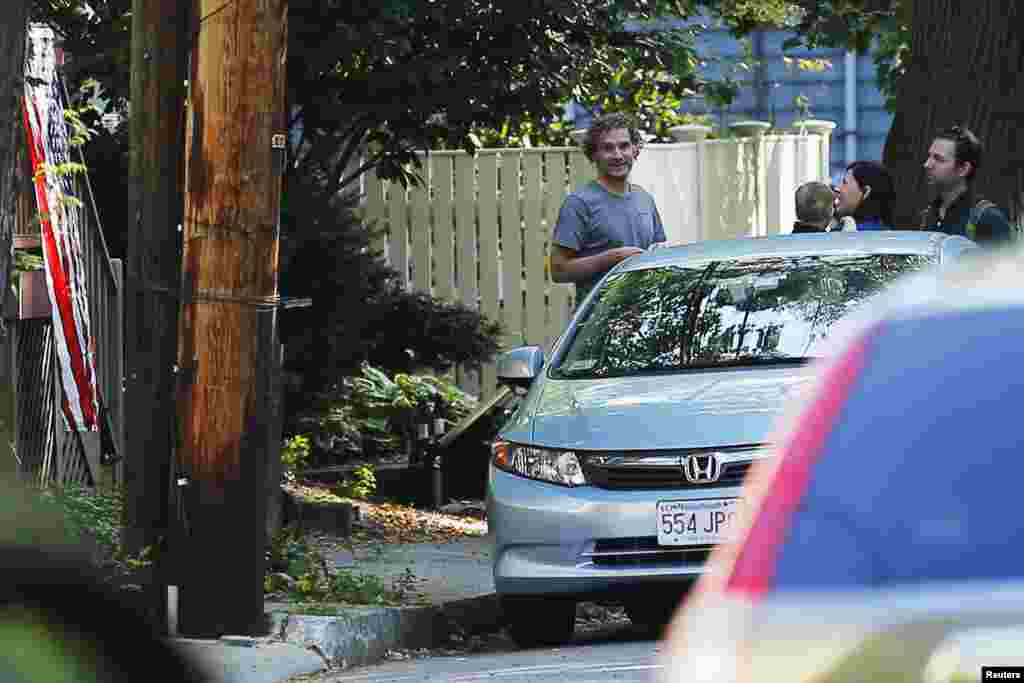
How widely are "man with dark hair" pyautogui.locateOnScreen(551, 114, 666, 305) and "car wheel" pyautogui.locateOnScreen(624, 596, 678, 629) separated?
7.29ft

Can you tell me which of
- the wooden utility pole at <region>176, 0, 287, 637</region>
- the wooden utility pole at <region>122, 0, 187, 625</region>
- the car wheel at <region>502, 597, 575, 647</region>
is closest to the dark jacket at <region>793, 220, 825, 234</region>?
the car wheel at <region>502, 597, 575, 647</region>

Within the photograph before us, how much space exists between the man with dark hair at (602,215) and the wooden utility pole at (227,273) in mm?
3468

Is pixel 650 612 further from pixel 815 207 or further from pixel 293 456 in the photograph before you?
pixel 293 456

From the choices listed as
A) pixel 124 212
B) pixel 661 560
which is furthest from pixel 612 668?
pixel 124 212

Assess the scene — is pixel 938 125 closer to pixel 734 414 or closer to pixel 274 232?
pixel 734 414

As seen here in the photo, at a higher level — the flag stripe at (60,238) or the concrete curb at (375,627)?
the flag stripe at (60,238)

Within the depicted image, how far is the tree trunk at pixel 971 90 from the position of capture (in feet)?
39.4

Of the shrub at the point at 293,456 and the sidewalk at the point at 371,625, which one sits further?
the shrub at the point at 293,456

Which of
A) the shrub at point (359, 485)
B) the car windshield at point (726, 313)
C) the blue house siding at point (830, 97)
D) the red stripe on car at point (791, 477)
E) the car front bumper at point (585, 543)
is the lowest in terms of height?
the shrub at point (359, 485)

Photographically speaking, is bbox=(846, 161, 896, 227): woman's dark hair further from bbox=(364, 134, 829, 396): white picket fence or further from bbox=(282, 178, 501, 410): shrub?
bbox=(364, 134, 829, 396): white picket fence

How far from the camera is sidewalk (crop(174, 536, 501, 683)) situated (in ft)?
26.0

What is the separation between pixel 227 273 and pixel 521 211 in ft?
34.4

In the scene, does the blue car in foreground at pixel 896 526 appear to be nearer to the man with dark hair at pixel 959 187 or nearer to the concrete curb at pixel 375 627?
the concrete curb at pixel 375 627

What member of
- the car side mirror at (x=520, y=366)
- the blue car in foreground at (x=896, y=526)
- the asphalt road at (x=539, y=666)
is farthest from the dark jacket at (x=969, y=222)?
the blue car in foreground at (x=896, y=526)
